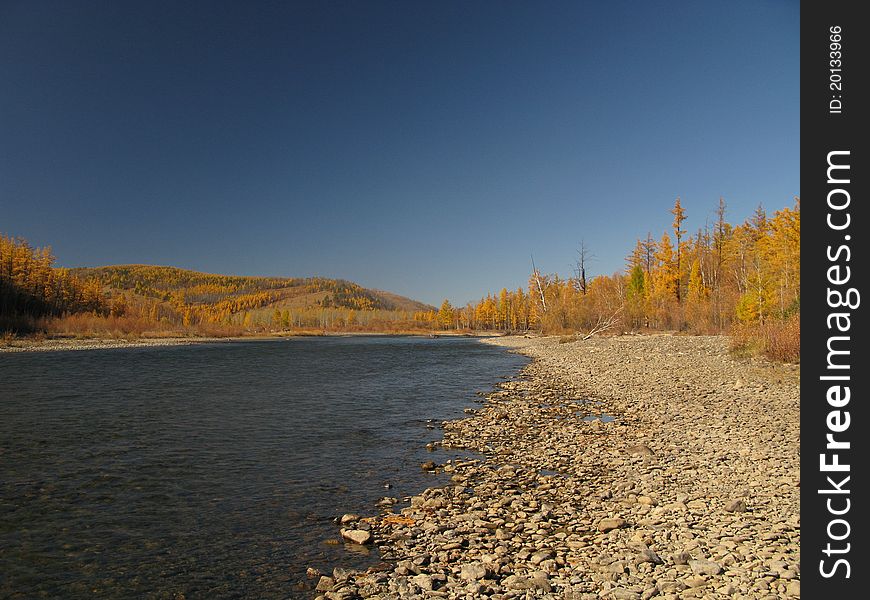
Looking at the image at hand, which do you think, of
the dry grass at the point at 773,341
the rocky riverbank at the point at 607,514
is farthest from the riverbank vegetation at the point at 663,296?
the rocky riverbank at the point at 607,514

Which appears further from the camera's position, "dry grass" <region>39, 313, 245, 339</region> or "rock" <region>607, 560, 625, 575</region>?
"dry grass" <region>39, 313, 245, 339</region>

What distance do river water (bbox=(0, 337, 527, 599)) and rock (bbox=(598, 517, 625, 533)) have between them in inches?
119

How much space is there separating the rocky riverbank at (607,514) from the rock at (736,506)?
0.02 m

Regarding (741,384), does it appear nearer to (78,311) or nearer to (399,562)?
(399,562)

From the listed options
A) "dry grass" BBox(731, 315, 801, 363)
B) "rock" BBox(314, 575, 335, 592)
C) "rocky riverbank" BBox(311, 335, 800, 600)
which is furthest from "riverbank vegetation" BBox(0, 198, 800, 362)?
"rock" BBox(314, 575, 335, 592)

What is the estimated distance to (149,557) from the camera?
6324 mm

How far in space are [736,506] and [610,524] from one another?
5.52 ft

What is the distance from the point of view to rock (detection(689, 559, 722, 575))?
4719 mm

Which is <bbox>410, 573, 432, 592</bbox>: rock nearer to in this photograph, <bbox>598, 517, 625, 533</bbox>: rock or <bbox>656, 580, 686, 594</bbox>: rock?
<bbox>656, 580, 686, 594</bbox>: rock

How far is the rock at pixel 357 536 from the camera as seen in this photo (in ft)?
21.3

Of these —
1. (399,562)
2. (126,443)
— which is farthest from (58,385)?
(399,562)

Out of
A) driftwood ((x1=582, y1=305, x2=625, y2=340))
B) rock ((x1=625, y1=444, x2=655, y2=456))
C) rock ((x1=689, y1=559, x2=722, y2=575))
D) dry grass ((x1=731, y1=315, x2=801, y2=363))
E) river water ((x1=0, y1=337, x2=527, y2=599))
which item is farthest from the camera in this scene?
driftwood ((x1=582, y1=305, x2=625, y2=340))

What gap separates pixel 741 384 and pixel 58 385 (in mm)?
31536
